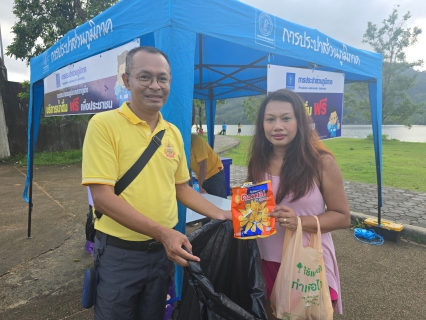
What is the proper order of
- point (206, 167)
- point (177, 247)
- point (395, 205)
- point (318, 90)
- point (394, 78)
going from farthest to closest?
point (394, 78)
point (395, 205)
point (206, 167)
point (318, 90)
point (177, 247)

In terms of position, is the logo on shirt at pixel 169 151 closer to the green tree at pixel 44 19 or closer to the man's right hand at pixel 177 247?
the man's right hand at pixel 177 247

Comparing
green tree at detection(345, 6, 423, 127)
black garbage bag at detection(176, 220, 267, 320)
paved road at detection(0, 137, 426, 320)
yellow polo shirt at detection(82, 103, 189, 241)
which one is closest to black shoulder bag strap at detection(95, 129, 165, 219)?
yellow polo shirt at detection(82, 103, 189, 241)

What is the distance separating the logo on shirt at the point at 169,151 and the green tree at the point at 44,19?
11.3 meters

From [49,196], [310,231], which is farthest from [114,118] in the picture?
[49,196]

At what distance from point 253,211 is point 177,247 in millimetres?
416

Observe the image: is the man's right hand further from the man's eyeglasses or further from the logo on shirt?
the man's eyeglasses

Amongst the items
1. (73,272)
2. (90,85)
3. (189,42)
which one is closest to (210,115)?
(90,85)

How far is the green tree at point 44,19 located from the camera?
1062cm

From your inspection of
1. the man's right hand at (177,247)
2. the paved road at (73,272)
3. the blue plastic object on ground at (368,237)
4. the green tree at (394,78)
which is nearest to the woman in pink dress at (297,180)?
the man's right hand at (177,247)

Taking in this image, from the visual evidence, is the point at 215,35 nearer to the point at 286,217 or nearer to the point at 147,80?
the point at 147,80

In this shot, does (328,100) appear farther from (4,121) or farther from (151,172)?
(4,121)

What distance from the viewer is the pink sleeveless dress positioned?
150 centimetres

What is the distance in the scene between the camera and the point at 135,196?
138 cm

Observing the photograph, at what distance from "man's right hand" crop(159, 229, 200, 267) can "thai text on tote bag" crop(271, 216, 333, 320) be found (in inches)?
19.5
